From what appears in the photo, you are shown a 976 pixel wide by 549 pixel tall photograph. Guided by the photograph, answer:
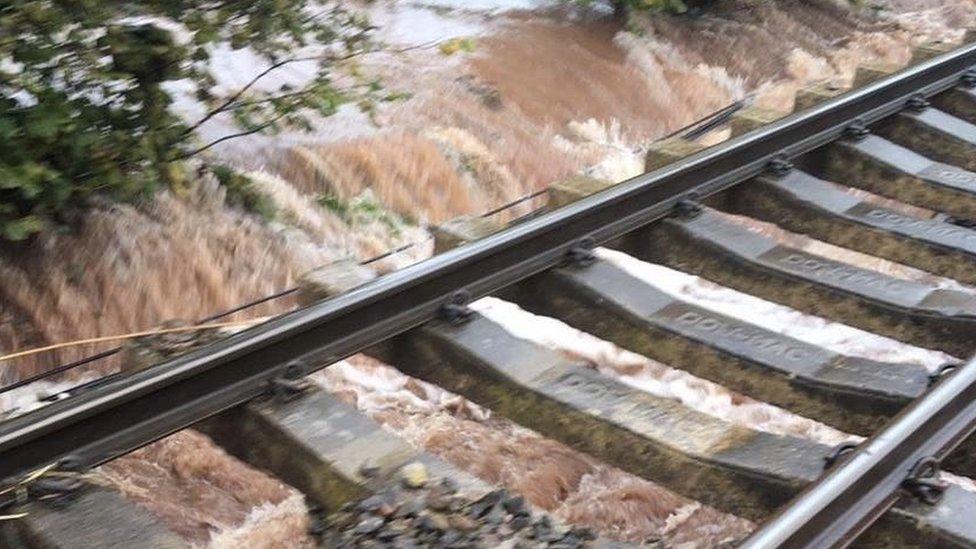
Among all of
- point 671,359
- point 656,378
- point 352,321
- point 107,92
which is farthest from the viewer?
point 656,378

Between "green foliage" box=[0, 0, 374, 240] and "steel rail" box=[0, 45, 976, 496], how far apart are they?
1.75 metres

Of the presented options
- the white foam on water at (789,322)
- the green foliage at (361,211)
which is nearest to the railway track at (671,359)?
the white foam on water at (789,322)

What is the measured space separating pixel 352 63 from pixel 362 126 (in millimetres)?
1676

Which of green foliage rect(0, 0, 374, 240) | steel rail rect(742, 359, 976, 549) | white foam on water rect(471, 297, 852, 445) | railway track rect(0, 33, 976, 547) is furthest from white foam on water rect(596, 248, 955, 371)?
steel rail rect(742, 359, 976, 549)

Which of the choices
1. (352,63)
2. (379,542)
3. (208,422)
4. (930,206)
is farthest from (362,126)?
(379,542)

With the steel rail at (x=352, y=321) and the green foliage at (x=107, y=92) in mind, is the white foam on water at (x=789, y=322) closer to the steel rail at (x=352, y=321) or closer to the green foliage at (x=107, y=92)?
the steel rail at (x=352, y=321)

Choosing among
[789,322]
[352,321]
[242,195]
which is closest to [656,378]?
[789,322]

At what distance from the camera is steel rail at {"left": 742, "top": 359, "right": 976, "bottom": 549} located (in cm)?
285

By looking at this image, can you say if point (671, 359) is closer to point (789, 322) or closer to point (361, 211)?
point (789, 322)

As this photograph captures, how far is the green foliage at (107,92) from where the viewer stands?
4.73 meters

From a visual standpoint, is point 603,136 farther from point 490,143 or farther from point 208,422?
point 208,422

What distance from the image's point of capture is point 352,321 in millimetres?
3715

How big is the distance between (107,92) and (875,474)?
3.59m

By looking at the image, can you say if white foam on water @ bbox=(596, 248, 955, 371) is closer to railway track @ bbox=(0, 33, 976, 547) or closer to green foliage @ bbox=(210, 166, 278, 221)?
railway track @ bbox=(0, 33, 976, 547)
